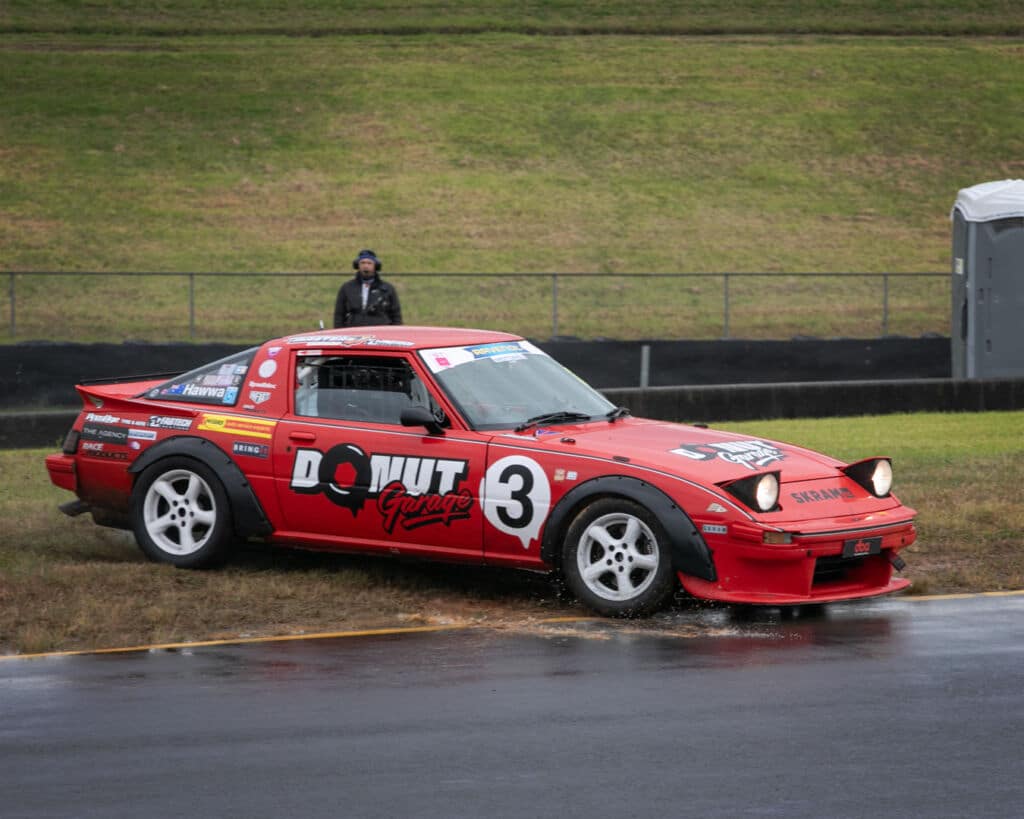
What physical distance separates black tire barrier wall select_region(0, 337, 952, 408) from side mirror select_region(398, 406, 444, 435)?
1418 centimetres

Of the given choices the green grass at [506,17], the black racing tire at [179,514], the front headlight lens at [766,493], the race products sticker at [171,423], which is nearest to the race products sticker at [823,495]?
the front headlight lens at [766,493]

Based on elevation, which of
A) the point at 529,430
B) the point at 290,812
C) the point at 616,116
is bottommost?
the point at 290,812

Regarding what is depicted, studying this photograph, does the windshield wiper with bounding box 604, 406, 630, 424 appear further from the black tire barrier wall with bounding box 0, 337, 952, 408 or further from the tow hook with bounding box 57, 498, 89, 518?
the black tire barrier wall with bounding box 0, 337, 952, 408

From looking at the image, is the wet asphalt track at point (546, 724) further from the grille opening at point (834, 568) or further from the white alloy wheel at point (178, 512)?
the white alloy wheel at point (178, 512)

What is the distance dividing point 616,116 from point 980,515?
35.6 m

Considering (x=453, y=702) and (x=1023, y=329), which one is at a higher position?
(x=1023, y=329)

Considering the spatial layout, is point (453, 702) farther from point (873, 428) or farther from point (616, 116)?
point (616, 116)

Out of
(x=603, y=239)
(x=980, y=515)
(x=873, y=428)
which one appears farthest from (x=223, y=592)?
(x=603, y=239)

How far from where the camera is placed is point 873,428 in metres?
18.7

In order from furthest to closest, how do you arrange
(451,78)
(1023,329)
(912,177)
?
(451,78) < (912,177) < (1023,329)

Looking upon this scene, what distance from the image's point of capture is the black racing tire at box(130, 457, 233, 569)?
10180 mm

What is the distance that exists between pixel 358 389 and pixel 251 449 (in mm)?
710

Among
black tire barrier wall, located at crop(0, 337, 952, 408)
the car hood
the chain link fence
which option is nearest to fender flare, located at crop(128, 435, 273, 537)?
the car hood

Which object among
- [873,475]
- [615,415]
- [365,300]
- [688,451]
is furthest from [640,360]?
[688,451]
